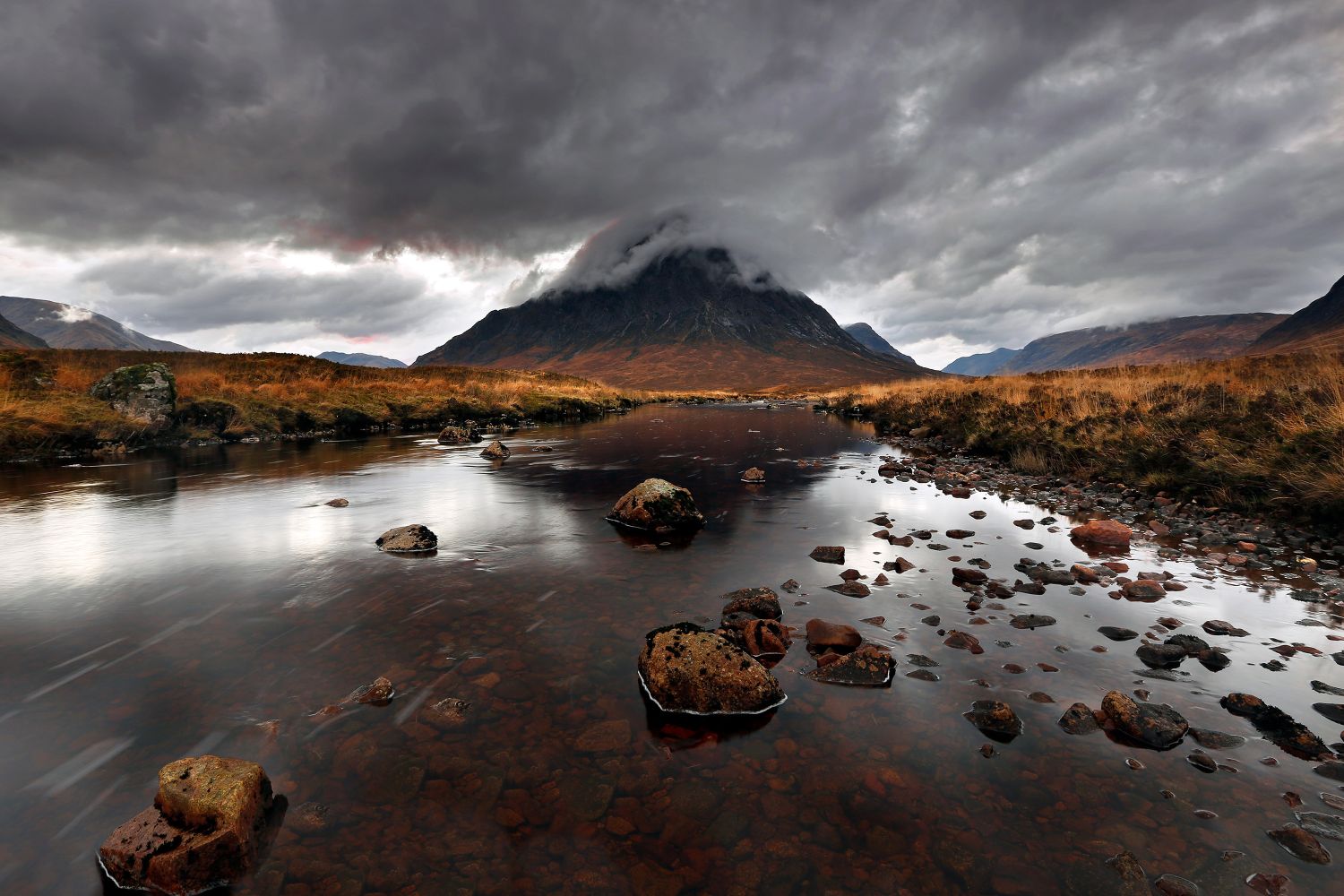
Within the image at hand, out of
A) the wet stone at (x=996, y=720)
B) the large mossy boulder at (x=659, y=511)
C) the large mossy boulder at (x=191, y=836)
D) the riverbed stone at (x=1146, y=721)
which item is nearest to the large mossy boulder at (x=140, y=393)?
the large mossy boulder at (x=659, y=511)

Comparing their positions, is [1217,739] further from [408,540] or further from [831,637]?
[408,540]

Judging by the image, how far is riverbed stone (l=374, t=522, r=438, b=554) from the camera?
10922 millimetres

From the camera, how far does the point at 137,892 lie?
347 centimetres

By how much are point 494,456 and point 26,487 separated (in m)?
14.7

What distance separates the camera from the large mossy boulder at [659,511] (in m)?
12.4

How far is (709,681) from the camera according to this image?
5.49 m

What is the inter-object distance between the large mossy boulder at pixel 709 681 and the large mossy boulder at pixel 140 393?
34.4 meters

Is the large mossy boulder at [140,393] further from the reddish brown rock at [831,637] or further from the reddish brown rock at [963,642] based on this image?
the reddish brown rock at [963,642]

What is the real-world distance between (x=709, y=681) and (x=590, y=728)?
1275 mm

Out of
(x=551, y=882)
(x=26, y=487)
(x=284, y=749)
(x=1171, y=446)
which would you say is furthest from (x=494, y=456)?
(x=1171, y=446)

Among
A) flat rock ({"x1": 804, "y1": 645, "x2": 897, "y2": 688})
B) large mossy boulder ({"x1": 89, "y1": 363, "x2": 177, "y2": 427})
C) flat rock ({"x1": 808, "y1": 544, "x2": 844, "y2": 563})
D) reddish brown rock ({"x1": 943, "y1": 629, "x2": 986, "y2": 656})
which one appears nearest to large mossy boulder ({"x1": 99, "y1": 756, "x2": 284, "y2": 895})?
flat rock ({"x1": 804, "y1": 645, "x2": 897, "y2": 688})

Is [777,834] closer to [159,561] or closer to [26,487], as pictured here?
[159,561]

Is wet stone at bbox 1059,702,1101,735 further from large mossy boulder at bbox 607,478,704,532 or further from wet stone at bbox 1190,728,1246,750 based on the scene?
large mossy boulder at bbox 607,478,704,532

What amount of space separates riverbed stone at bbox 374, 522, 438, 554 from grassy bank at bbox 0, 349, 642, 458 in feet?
81.9
